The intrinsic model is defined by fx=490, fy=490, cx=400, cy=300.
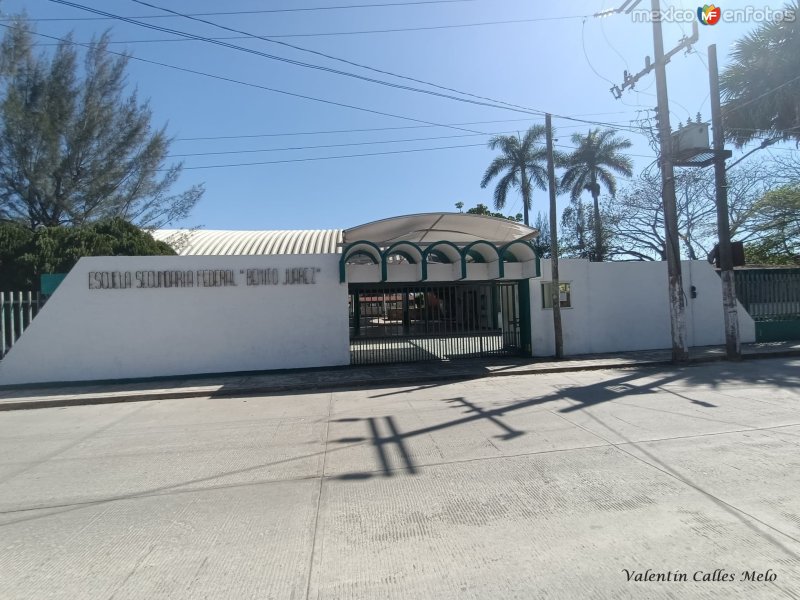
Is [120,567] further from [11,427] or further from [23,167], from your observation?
[23,167]

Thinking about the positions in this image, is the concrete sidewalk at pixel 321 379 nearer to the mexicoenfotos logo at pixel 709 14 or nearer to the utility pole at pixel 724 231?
the utility pole at pixel 724 231

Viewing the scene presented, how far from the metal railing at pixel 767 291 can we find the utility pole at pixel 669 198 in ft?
19.0

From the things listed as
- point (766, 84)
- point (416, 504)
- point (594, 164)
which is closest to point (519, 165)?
point (594, 164)

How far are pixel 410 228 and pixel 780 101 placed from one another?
1383cm

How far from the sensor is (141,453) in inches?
257

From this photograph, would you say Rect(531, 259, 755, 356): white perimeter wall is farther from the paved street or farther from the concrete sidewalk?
the paved street

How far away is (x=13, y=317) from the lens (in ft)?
42.5

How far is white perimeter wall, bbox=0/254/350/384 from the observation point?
12562mm

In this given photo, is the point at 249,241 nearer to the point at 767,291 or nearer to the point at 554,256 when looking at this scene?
the point at 554,256

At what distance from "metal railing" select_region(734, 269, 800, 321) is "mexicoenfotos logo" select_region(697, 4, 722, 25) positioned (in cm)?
887

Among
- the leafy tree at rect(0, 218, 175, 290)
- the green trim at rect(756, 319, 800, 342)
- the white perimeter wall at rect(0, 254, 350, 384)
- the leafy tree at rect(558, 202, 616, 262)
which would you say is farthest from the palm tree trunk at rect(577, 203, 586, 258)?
the leafy tree at rect(0, 218, 175, 290)

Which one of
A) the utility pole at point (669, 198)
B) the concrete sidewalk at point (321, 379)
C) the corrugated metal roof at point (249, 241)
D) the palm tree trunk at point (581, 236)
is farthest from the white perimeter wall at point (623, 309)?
the palm tree trunk at point (581, 236)

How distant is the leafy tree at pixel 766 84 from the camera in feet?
54.5

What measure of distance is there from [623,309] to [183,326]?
13473mm
